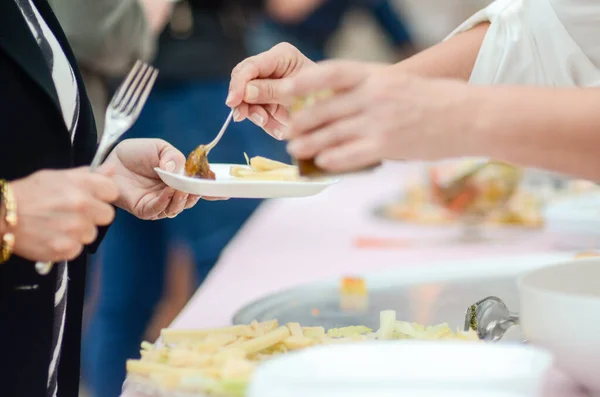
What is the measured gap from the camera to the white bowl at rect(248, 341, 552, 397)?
667 mm

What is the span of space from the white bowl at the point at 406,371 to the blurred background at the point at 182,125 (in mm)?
1714

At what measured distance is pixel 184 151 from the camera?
2943 millimetres

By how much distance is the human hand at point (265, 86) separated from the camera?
1388mm

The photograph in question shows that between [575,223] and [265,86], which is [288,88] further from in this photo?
[575,223]

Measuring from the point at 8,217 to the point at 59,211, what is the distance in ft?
0.19

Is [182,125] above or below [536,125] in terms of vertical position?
below

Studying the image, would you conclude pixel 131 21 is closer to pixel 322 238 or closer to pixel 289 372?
pixel 322 238

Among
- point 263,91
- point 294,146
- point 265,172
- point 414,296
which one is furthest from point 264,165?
point 294,146

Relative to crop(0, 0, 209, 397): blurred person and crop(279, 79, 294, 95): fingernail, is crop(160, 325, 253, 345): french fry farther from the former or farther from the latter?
crop(279, 79, 294, 95): fingernail

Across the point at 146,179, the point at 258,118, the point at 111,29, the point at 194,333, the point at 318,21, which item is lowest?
the point at 194,333

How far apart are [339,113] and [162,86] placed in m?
2.15

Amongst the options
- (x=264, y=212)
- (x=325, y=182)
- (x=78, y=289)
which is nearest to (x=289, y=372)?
(x=325, y=182)

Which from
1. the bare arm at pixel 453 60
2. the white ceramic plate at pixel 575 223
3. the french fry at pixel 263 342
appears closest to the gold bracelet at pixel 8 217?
the french fry at pixel 263 342

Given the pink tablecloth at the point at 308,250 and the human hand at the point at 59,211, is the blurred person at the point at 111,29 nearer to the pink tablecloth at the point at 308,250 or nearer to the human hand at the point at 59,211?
the pink tablecloth at the point at 308,250
